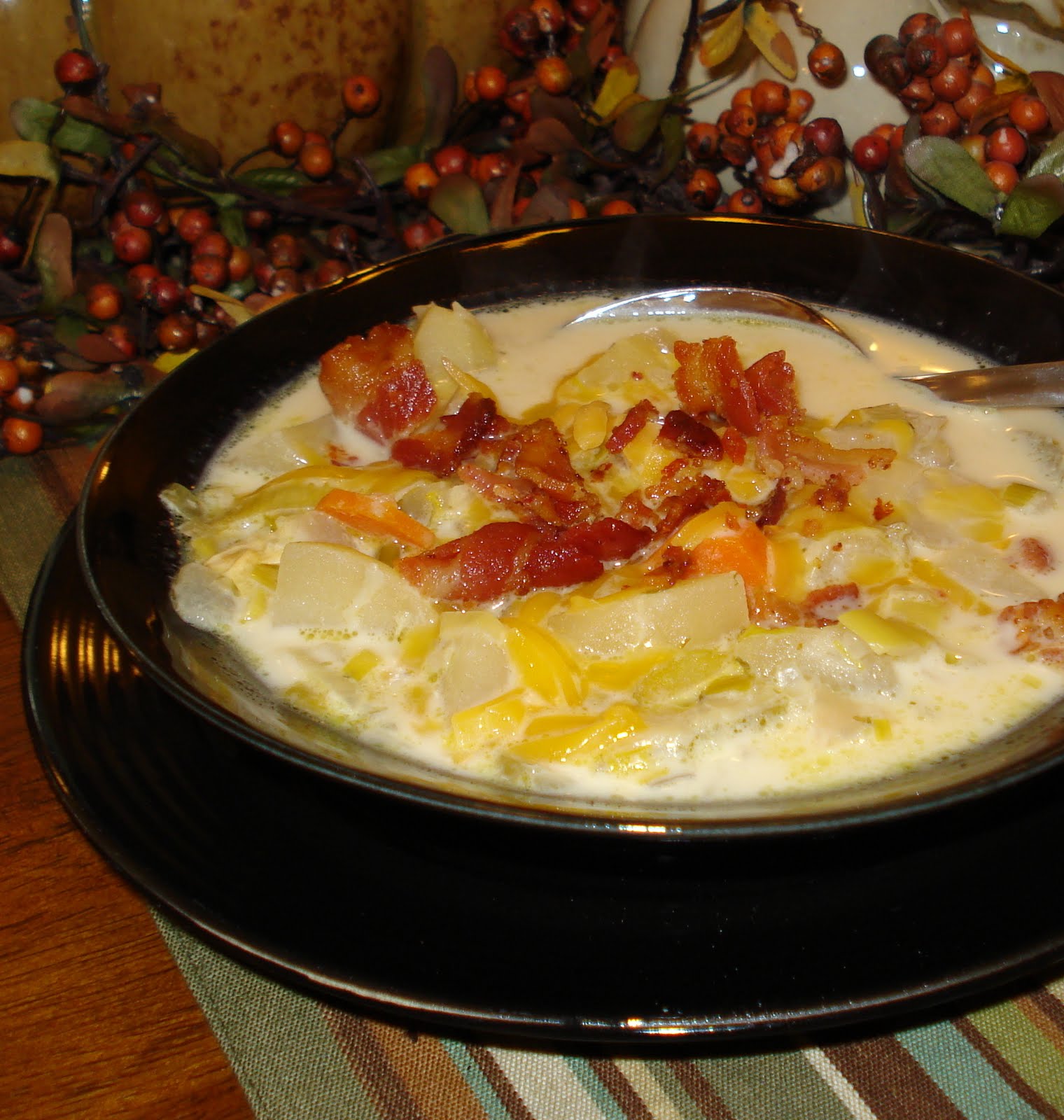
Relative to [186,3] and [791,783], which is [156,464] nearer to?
[791,783]

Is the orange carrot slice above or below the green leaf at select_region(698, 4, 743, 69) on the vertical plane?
below

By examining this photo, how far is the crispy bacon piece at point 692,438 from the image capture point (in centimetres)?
201

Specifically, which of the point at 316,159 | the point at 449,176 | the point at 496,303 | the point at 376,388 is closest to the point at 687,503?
the point at 376,388

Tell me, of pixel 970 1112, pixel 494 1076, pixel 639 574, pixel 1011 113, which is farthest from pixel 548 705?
pixel 1011 113

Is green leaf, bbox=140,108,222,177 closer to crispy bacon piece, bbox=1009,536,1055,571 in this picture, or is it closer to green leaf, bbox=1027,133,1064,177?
green leaf, bbox=1027,133,1064,177

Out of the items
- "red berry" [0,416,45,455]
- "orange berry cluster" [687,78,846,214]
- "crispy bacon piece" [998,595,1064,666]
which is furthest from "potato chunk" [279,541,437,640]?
"orange berry cluster" [687,78,846,214]

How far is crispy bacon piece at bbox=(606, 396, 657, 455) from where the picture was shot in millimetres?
2062

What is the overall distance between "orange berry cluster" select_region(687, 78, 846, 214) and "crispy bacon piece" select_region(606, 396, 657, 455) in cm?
94

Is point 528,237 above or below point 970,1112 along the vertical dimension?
above

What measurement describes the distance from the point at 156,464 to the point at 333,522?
1.19ft

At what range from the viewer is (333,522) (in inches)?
75.5

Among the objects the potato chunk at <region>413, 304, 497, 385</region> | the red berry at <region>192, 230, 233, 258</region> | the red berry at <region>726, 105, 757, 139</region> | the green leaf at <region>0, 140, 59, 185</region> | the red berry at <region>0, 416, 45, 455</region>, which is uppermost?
the red berry at <region>726, 105, 757, 139</region>

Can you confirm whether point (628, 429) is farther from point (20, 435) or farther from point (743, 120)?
point (20, 435)

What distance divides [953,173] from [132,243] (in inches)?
76.6
